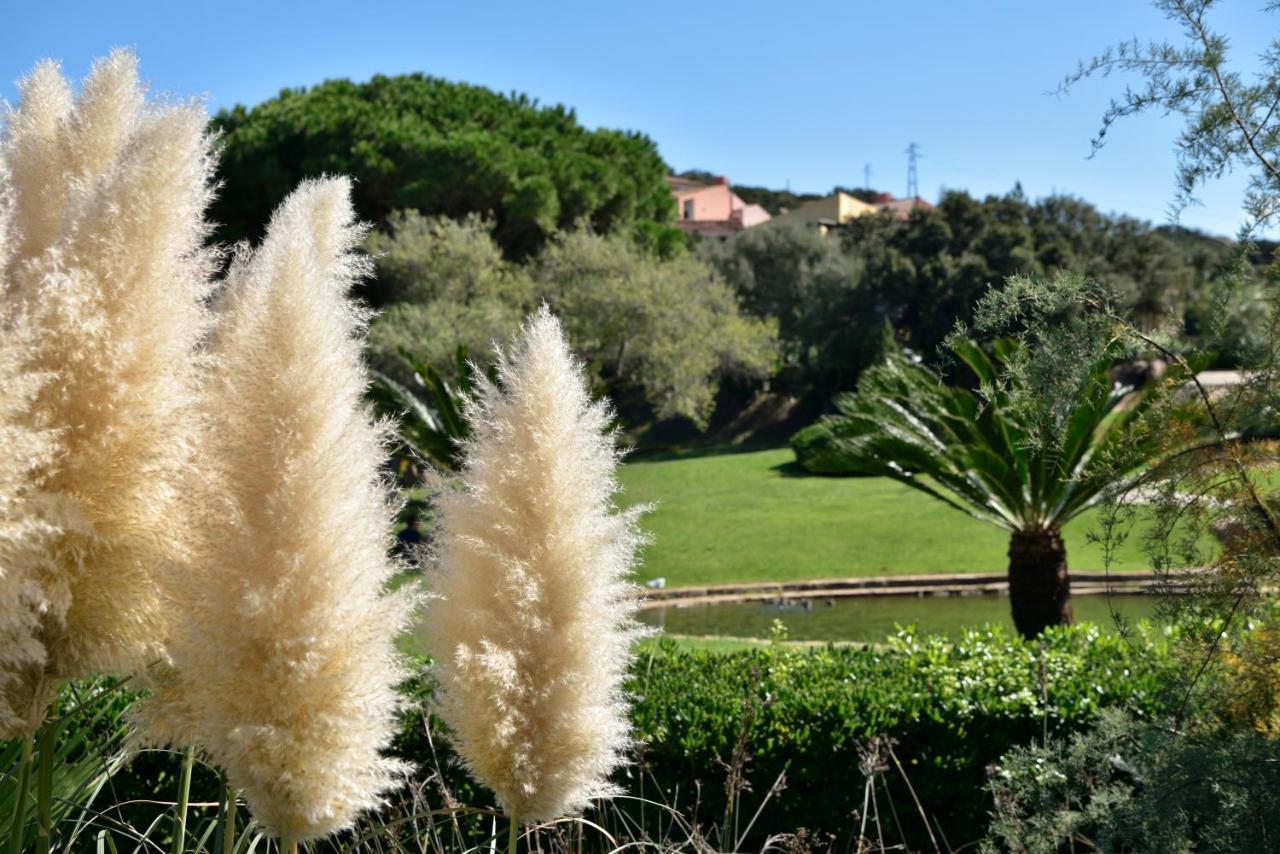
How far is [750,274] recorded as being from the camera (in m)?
44.0

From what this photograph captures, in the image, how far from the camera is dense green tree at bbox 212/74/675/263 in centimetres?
2634

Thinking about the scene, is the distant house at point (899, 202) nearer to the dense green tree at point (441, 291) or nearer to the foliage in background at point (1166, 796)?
the dense green tree at point (441, 291)

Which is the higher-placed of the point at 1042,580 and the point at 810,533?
the point at 1042,580

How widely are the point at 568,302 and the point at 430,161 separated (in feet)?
15.4

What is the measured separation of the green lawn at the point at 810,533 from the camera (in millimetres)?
20719

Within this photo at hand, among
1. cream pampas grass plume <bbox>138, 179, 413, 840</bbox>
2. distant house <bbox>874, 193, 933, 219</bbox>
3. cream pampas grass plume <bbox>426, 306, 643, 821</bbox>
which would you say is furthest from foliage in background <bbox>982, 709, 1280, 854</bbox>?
distant house <bbox>874, 193, 933, 219</bbox>

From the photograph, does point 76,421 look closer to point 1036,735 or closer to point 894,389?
point 1036,735

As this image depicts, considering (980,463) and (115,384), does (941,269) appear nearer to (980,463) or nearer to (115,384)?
(980,463)

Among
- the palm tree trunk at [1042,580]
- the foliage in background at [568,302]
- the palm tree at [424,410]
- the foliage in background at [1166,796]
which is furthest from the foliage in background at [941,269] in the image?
the foliage in background at [1166,796]

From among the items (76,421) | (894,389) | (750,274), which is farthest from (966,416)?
(750,274)

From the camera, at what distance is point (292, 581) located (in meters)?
1.57

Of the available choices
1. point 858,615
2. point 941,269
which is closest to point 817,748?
point 858,615

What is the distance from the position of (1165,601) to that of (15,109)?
10.0 ft

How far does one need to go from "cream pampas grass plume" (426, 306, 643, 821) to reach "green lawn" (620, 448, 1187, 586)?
1555 centimetres
